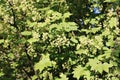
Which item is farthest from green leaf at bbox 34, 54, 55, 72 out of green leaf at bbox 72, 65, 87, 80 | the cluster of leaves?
green leaf at bbox 72, 65, 87, 80

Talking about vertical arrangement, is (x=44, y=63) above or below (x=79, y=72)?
above

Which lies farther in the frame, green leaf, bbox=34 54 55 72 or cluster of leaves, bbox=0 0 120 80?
cluster of leaves, bbox=0 0 120 80

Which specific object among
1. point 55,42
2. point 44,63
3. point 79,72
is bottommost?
point 79,72

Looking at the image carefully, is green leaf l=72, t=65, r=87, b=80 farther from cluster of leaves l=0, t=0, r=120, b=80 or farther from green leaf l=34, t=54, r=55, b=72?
green leaf l=34, t=54, r=55, b=72

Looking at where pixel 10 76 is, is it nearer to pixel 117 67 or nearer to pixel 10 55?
pixel 10 55

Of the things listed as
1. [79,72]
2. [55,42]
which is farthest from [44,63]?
[79,72]

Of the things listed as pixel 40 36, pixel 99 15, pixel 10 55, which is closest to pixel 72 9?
pixel 99 15

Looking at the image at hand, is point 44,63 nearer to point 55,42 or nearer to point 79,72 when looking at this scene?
point 55,42

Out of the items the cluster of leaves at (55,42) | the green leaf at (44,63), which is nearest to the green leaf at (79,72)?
the cluster of leaves at (55,42)
